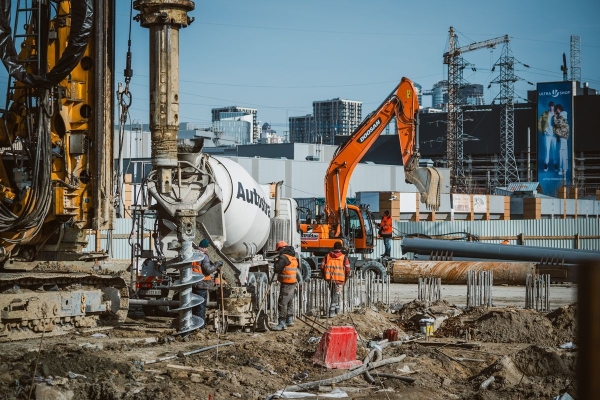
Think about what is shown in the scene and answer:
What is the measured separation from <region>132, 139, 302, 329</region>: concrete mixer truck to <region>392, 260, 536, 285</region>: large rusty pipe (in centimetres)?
1031

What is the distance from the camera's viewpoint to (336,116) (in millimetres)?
160375

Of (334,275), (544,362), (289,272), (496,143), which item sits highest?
(496,143)

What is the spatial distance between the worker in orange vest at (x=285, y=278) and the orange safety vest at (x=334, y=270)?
196cm

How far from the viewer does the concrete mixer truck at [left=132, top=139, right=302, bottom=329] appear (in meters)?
15.6

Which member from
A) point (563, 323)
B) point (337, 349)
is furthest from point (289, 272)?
point (563, 323)

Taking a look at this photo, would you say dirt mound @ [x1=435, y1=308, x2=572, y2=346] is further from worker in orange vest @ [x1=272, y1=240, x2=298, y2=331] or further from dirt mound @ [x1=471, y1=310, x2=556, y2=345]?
worker in orange vest @ [x1=272, y1=240, x2=298, y2=331]

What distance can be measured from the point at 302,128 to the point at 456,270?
13933 cm

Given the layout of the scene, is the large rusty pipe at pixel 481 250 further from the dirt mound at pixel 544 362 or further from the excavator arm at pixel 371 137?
the dirt mound at pixel 544 362

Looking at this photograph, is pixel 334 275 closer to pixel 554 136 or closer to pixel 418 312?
pixel 418 312

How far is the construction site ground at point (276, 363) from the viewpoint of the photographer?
10.1 metres

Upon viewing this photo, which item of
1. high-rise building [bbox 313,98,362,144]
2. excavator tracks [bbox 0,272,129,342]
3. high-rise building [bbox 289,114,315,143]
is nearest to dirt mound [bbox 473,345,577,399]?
excavator tracks [bbox 0,272,129,342]

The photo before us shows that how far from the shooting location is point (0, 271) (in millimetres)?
13086

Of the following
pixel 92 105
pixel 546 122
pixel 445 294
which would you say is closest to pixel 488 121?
pixel 546 122

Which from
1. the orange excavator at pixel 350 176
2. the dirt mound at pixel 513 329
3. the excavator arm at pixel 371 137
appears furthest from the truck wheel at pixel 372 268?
the dirt mound at pixel 513 329
